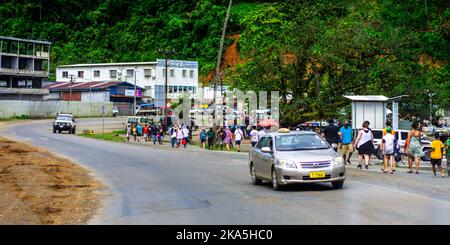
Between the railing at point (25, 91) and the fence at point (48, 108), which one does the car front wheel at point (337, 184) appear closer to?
the fence at point (48, 108)

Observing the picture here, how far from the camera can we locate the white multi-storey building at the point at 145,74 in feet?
285

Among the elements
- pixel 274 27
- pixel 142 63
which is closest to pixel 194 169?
pixel 274 27

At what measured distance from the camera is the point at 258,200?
570 inches

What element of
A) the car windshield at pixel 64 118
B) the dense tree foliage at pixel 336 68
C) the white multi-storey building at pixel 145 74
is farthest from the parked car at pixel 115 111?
the dense tree foliage at pixel 336 68

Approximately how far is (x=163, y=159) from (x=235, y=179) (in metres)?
10.4

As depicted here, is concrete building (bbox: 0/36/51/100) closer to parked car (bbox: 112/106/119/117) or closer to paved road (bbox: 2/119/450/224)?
parked car (bbox: 112/106/119/117)

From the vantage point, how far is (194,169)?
79.1ft

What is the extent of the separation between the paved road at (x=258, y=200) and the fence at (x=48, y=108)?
6237 cm

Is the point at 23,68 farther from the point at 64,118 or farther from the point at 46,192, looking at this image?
the point at 46,192

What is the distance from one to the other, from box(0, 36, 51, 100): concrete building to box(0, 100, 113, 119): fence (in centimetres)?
574

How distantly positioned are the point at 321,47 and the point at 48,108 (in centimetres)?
5583

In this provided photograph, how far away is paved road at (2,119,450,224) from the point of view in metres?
11.5

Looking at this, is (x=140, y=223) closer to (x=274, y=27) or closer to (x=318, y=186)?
(x=318, y=186)
